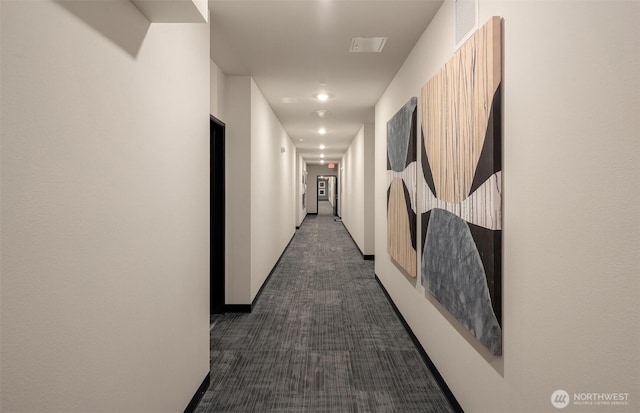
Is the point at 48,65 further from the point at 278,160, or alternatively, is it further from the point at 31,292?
the point at 278,160

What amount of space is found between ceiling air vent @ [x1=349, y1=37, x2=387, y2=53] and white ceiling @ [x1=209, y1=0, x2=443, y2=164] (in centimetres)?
5

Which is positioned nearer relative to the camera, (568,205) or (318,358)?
(568,205)

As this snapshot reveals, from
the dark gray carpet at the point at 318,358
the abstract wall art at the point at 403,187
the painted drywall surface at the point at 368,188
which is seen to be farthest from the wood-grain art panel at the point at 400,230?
the painted drywall surface at the point at 368,188

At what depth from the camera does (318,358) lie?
2.82 m

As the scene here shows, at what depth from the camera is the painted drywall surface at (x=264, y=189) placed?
4109 mm

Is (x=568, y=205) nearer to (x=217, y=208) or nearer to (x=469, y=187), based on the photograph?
(x=469, y=187)

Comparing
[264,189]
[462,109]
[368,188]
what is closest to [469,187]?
[462,109]

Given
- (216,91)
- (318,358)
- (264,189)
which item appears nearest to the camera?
(318,358)

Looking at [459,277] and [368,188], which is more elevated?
[368,188]

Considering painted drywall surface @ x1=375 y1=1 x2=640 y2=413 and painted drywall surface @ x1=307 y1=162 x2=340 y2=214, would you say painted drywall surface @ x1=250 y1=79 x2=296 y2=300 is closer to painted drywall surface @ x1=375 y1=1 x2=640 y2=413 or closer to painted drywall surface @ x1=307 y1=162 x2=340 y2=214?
painted drywall surface @ x1=375 y1=1 x2=640 y2=413

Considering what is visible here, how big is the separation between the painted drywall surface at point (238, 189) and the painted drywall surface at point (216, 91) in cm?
13

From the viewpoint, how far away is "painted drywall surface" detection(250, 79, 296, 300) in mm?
4109

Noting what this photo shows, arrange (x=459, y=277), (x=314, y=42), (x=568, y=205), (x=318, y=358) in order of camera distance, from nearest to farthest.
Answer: (x=568, y=205)
(x=459, y=277)
(x=318, y=358)
(x=314, y=42)

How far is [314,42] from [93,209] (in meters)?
2.38
